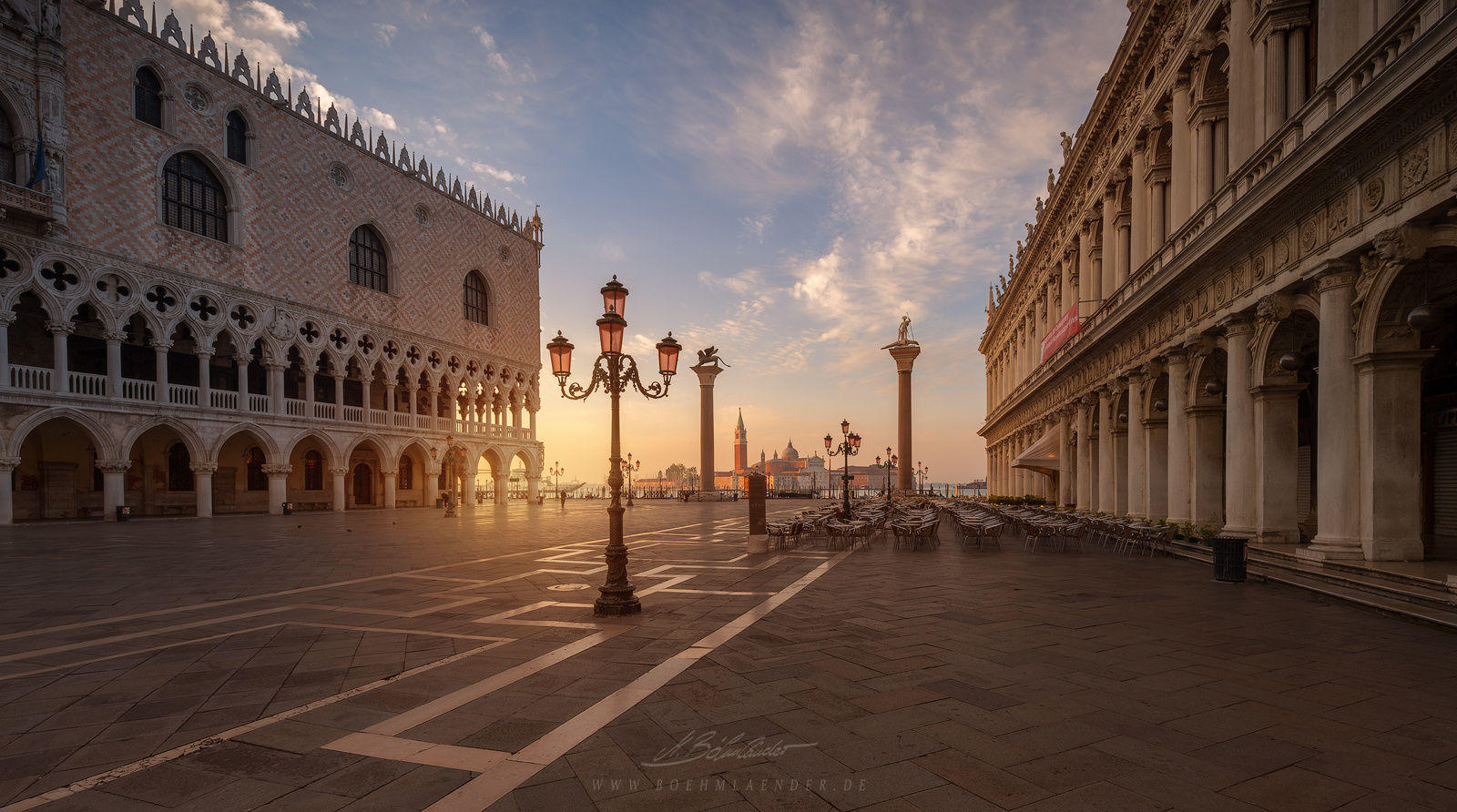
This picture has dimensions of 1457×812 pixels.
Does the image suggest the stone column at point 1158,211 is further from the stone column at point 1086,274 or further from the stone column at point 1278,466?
the stone column at point 1278,466

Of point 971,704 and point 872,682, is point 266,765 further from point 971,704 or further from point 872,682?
point 971,704

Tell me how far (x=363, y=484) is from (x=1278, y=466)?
143 feet

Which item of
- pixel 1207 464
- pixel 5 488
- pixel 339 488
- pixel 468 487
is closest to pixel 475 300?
pixel 468 487

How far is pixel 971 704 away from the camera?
467 cm

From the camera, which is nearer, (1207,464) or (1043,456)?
(1207,464)

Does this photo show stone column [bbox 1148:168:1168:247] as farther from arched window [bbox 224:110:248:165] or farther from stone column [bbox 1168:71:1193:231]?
arched window [bbox 224:110:248:165]

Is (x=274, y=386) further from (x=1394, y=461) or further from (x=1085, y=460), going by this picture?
(x=1394, y=461)

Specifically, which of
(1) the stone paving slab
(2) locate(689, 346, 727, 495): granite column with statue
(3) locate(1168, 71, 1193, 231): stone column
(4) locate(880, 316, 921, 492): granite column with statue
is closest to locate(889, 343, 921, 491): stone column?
(4) locate(880, 316, 921, 492): granite column with statue

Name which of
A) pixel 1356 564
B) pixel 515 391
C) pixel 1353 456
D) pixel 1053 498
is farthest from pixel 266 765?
pixel 515 391

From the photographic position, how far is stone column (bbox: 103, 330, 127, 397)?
25203 mm

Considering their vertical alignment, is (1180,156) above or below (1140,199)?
above

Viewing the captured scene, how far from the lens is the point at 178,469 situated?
31094 millimetres

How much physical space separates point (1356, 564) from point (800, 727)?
8.83m

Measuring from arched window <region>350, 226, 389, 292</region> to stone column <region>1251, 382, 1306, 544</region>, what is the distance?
40.0 m
